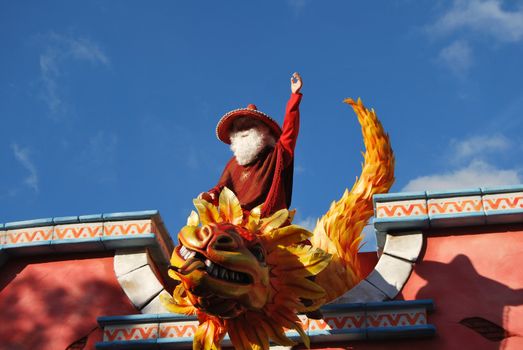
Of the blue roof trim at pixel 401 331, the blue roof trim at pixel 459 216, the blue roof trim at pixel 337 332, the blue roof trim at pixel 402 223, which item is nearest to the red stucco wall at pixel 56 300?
the blue roof trim at pixel 337 332

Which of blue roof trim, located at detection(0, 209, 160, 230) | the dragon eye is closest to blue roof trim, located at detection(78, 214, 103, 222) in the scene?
blue roof trim, located at detection(0, 209, 160, 230)

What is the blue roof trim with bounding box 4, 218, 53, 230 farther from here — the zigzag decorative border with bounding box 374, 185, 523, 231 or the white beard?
the zigzag decorative border with bounding box 374, 185, 523, 231

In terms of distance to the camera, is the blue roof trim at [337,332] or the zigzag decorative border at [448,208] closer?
the blue roof trim at [337,332]

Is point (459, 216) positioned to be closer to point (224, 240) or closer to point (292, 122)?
point (292, 122)

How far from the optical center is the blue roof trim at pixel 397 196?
10.9 metres

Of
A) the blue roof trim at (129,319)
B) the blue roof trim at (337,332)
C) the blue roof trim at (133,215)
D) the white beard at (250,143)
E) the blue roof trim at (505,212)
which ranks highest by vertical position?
the white beard at (250,143)

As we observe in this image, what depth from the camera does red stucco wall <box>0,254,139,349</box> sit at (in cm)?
1079

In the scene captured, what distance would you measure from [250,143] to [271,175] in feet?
1.43

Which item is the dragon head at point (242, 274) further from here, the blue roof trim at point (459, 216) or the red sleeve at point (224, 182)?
the blue roof trim at point (459, 216)

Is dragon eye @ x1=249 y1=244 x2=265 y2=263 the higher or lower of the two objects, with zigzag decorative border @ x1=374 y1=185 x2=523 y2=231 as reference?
lower

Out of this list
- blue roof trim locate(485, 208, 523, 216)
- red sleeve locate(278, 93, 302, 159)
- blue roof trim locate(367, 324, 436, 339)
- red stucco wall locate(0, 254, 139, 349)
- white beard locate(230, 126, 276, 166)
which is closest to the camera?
blue roof trim locate(367, 324, 436, 339)

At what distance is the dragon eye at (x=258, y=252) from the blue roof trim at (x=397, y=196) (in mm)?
1672

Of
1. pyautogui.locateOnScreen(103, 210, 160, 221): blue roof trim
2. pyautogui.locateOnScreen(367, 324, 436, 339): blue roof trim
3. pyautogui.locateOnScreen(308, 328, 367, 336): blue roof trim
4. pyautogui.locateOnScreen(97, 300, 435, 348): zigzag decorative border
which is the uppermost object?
pyautogui.locateOnScreen(103, 210, 160, 221): blue roof trim

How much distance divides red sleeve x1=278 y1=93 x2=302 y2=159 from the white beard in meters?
0.19
